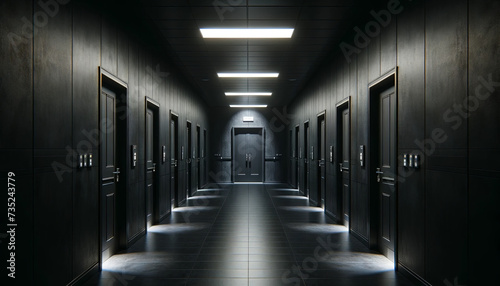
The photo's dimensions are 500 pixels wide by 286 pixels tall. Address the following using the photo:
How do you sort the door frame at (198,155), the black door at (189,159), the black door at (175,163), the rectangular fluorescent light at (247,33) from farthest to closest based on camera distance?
the door frame at (198,155)
the black door at (189,159)
the black door at (175,163)
the rectangular fluorescent light at (247,33)

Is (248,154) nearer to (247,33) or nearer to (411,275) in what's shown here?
(247,33)

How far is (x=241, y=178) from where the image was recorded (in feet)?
57.5

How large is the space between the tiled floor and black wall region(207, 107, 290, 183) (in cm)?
902

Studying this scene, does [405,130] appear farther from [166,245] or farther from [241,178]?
[241,178]

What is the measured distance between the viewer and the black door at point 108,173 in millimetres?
4807

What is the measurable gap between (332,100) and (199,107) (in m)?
6.92

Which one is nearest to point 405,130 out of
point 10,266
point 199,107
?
point 10,266

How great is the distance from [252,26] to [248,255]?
3460 mm

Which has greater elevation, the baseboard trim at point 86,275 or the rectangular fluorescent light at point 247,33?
the rectangular fluorescent light at point 247,33

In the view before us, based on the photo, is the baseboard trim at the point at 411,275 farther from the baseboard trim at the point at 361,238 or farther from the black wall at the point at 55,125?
the black wall at the point at 55,125

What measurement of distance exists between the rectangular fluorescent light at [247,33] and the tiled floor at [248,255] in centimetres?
334

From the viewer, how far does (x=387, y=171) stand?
5.05m

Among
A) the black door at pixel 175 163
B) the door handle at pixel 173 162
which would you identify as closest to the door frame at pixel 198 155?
the black door at pixel 175 163

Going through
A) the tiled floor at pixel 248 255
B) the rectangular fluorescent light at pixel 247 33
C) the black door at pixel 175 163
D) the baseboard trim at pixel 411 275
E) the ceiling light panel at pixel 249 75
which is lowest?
the tiled floor at pixel 248 255
